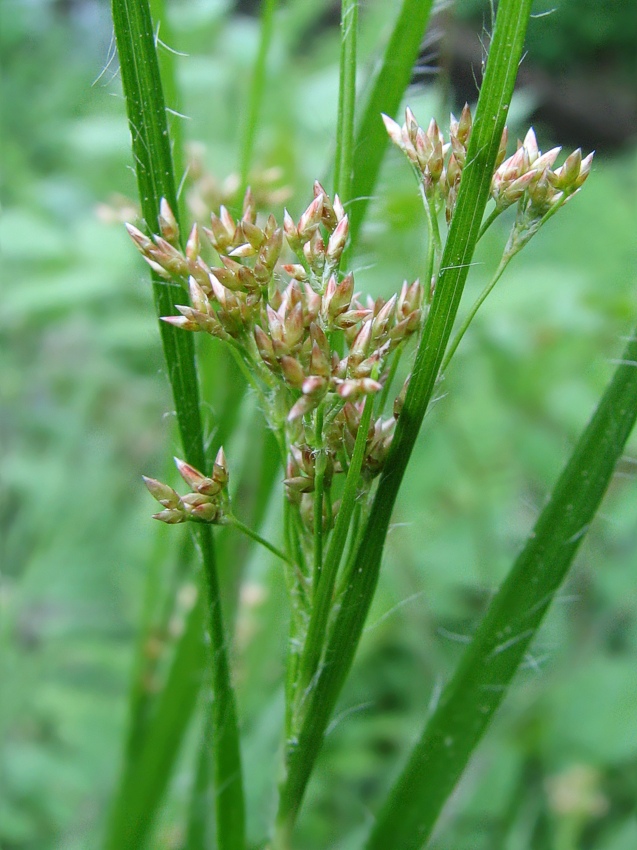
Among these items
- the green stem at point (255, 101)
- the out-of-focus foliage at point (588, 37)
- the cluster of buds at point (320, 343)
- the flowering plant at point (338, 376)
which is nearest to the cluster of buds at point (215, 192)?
the green stem at point (255, 101)

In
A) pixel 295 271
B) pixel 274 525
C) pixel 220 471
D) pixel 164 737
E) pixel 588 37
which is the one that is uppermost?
pixel 588 37

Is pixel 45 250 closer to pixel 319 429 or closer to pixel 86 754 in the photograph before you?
pixel 86 754

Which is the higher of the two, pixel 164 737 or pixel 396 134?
pixel 396 134

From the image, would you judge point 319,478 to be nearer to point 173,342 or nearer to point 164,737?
point 173,342

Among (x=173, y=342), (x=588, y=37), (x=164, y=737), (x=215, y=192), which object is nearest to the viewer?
(x=173, y=342)

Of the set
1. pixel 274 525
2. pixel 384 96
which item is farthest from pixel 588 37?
pixel 384 96

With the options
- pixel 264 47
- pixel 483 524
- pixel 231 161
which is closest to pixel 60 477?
pixel 231 161

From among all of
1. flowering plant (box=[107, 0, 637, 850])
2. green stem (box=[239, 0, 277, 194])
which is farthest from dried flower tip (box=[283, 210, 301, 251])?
green stem (box=[239, 0, 277, 194])
